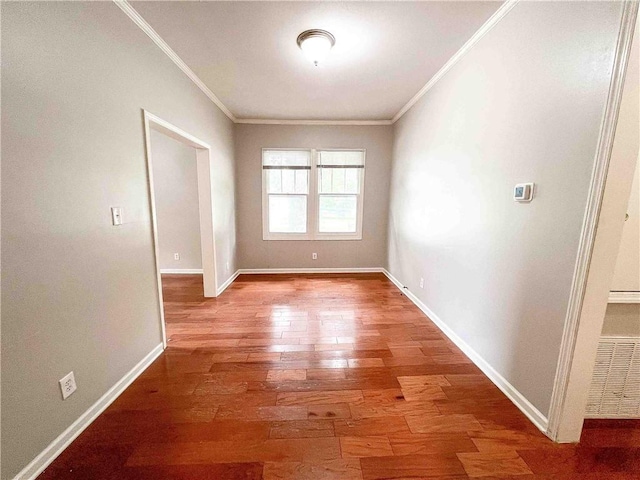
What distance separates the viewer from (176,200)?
4.22m

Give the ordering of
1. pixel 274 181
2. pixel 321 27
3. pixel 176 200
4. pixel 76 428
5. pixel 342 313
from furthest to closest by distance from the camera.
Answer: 1. pixel 274 181
2. pixel 176 200
3. pixel 342 313
4. pixel 321 27
5. pixel 76 428

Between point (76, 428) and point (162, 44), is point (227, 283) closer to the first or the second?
point (76, 428)

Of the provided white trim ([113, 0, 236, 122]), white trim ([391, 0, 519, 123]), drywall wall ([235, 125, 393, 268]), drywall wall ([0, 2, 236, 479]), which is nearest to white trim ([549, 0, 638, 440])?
white trim ([391, 0, 519, 123])

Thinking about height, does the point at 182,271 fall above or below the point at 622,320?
below

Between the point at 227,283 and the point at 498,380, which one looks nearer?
the point at 498,380

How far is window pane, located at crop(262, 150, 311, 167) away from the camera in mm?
4254

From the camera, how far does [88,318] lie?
140 centimetres

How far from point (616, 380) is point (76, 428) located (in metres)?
3.12

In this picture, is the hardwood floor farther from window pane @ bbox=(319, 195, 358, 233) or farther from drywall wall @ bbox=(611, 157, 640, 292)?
window pane @ bbox=(319, 195, 358, 233)

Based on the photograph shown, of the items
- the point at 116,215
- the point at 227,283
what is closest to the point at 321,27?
Answer: the point at 116,215

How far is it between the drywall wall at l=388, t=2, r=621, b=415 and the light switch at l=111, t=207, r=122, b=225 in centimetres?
268

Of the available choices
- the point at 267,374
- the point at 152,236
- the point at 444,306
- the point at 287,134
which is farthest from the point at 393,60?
the point at 267,374

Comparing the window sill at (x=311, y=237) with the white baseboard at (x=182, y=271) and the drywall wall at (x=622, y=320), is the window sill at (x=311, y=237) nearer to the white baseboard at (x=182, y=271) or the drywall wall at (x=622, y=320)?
the white baseboard at (x=182, y=271)

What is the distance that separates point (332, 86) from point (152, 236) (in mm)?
2565
